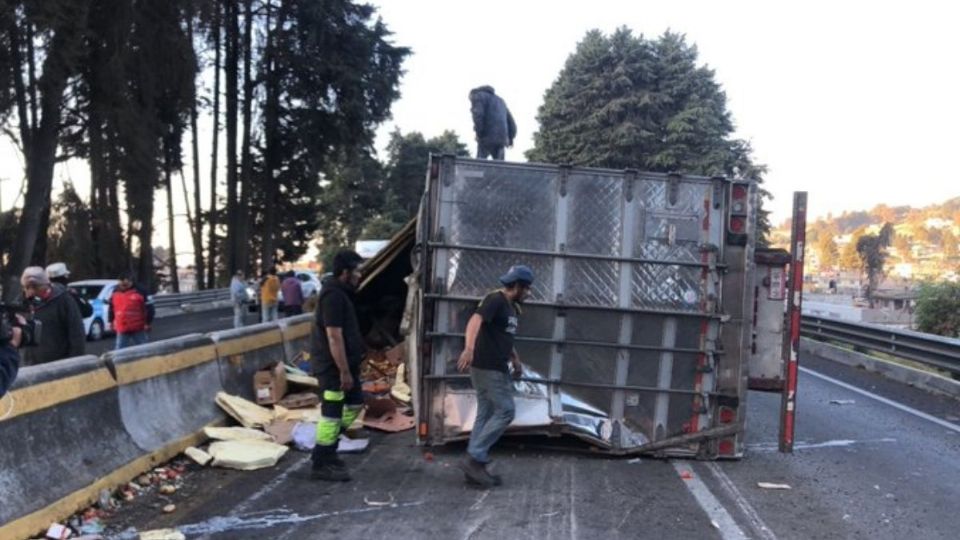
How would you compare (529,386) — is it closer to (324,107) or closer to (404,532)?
(404,532)

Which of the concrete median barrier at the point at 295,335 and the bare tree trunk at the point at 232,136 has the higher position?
the bare tree trunk at the point at 232,136

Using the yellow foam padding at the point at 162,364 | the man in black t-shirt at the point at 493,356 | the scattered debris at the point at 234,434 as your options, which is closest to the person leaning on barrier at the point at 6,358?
the yellow foam padding at the point at 162,364

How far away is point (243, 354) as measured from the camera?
8930 mm

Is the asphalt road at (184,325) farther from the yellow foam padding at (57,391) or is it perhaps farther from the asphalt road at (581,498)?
the asphalt road at (581,498)

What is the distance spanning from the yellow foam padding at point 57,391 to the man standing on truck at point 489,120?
516 centimetres

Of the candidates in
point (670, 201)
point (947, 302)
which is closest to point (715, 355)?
point (670, 201)

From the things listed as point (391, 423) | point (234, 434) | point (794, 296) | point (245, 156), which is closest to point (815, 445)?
point (794, 296)

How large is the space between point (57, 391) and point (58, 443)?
1.11 ft

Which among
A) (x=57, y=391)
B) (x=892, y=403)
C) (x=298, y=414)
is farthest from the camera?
(x=892, y=403)

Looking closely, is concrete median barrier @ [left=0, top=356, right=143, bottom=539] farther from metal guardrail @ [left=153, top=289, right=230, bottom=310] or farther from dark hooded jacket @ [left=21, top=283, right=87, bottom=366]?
metal guardrail @ [left=153, top=289, right=230, bottom=310]

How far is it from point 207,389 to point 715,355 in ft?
15.2

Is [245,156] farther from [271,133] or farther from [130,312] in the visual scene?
[130,312]

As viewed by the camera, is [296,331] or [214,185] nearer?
[296,331]

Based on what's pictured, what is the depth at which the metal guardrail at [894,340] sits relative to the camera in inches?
489
